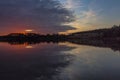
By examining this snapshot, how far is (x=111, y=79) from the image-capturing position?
14.0 meters

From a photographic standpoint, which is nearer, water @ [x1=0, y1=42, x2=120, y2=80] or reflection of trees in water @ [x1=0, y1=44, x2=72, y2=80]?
water @ [x1=0, y1=42, x2=120, y2=80]

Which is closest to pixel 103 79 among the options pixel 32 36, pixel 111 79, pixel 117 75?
pixel 111 79

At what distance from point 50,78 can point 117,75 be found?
4565 millimetres

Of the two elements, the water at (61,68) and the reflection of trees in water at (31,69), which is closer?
the water at (61,68)

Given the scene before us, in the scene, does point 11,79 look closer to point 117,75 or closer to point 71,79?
point 71,79

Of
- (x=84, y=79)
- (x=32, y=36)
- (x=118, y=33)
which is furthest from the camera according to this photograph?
(x=32, y=36)

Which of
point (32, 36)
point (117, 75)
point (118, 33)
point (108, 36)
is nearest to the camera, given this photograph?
point (117, 75)

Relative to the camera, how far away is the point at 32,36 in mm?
189375

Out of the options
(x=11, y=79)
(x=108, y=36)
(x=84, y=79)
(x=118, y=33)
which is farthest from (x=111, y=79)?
(x=108, y=36)

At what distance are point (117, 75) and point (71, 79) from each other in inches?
134

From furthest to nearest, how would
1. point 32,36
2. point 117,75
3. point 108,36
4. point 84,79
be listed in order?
point 32,36, point 108,36, point 117,75, point 84,79

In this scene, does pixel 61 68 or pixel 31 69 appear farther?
pixel 61 68

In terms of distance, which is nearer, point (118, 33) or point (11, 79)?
point (11, 79)

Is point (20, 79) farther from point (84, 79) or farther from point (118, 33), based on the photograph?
point (118, 33)
